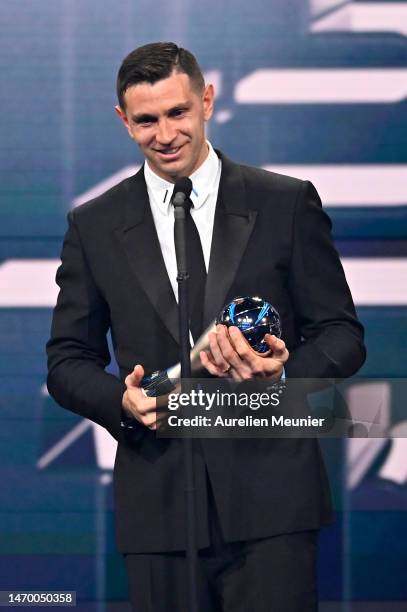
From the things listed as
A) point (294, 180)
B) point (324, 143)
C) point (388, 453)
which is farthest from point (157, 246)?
point (388, 453)

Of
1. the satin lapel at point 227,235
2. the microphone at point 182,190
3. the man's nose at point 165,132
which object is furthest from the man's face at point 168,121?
the microphone at point 182,190

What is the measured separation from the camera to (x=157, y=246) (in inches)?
92.6

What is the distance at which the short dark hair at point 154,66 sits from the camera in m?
2.31

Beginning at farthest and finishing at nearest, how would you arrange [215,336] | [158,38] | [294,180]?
[158,38] → [294,180] → [215,336]

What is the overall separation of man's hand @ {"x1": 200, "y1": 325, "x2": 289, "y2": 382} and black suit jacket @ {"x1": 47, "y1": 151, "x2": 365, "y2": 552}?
0.63 ft

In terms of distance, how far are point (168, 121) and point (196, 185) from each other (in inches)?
6.3

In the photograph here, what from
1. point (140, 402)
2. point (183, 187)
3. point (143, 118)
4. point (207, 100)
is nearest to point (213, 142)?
point (207, 100)

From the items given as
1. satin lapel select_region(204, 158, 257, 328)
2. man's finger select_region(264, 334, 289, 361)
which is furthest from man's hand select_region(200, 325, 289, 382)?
satin lapel select_region(204, 158, 257, 328)

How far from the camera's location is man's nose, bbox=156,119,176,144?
2293 millimetres

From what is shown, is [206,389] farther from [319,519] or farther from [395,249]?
[395,249]

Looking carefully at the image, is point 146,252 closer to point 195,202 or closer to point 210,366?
point 195,202

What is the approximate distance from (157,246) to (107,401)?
0.34 m

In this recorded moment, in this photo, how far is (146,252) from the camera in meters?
2.35

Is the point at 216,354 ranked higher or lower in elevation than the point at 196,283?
lower
